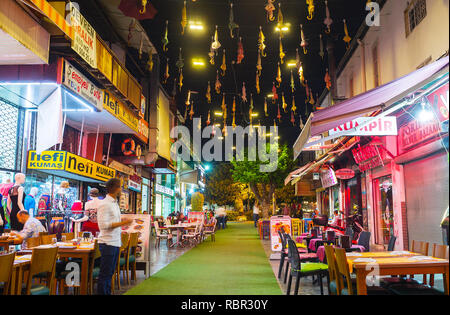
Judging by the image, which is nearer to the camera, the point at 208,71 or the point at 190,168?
the point at 208,71

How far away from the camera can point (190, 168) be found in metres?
40.2

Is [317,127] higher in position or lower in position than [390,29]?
lower

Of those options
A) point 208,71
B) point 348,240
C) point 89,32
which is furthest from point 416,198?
point 208,71

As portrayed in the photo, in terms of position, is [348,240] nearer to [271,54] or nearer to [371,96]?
[371,96]

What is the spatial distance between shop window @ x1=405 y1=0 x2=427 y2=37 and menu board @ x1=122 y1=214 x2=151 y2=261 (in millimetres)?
8530

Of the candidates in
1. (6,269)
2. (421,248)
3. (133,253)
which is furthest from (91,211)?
(421,248)

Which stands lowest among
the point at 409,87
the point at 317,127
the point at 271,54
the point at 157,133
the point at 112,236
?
the point at 112,236

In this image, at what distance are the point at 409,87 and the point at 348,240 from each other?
3.57m

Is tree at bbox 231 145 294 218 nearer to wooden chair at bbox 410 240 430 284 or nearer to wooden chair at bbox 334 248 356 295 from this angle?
wooden chair at bbox 410 240 430 284

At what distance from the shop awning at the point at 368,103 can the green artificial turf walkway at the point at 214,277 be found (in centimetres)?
326

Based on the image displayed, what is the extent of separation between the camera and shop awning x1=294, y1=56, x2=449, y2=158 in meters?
5.82

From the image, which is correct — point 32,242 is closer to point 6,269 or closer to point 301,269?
point 6,269

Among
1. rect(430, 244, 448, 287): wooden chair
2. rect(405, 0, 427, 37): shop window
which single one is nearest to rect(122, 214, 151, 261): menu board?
rect(430, 244, 448, 287): wooden chair

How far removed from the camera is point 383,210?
46.1 ft
